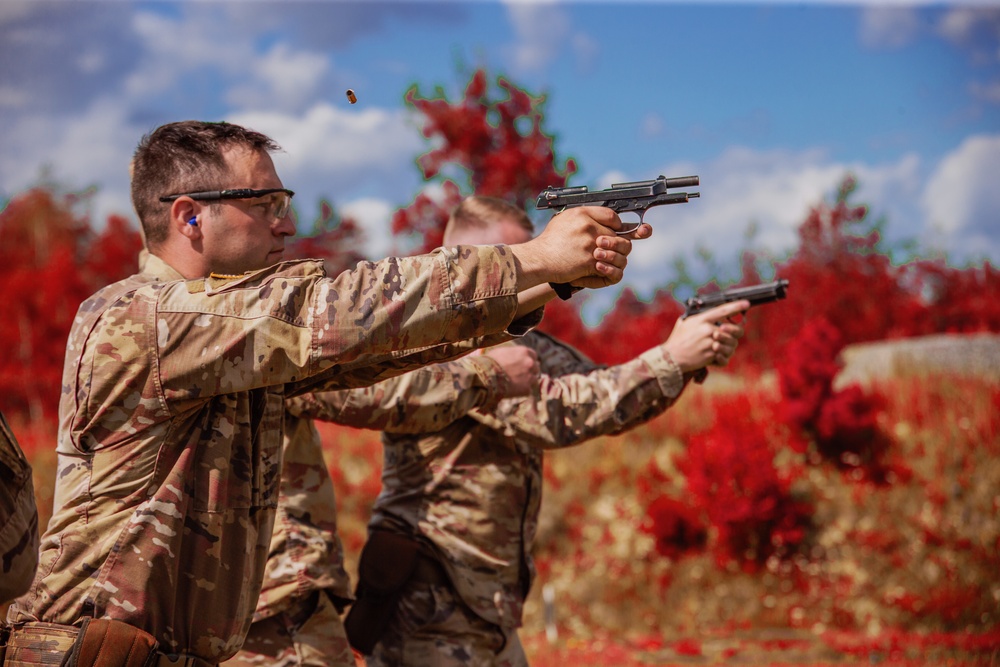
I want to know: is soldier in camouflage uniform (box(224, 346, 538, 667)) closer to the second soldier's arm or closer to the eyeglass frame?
the second soldier's arm

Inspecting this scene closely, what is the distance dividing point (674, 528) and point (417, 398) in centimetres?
767

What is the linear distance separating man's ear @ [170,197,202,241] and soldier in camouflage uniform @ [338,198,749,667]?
1.16 meters

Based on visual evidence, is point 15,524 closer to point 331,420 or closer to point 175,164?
point 175,164

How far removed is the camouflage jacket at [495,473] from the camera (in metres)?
3.96

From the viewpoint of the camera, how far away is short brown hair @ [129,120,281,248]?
8.66ft

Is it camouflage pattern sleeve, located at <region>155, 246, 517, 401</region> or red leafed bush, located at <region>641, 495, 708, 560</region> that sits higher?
camouflage pattern sleeve, located at <region>155, 246, 517, 401</region>

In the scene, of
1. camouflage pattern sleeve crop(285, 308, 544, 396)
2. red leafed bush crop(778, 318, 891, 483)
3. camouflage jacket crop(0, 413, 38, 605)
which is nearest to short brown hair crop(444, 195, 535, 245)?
camouflage pattern sleeve crop(285, 308, 544, 396)

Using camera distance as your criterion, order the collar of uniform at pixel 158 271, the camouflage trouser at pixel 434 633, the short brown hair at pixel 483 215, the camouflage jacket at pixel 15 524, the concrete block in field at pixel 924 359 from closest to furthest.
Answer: the camouflage jacket at pixel 15 524, the collar of uniform at pixel 158 271, the camouflage trouser at pixel 434 633, the short brown hair at pixel 483 215, the concrete block in field at pixel 924 359

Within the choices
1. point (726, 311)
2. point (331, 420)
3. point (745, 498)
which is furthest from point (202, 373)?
point (745, 498)

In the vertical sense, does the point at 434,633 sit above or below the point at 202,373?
below

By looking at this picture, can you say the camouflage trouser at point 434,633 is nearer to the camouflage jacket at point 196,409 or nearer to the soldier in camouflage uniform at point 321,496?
the soldier in camouflage uniform at point 321,496

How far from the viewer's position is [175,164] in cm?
265

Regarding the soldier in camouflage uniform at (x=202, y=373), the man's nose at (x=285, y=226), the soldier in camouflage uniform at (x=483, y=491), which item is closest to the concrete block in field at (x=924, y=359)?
the soldier in camouflage uniform at (x=483, y=491)

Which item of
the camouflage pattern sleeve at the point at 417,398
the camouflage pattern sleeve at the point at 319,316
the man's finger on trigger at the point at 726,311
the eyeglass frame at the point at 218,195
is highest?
the eyeglass frame at the point at 218,195
